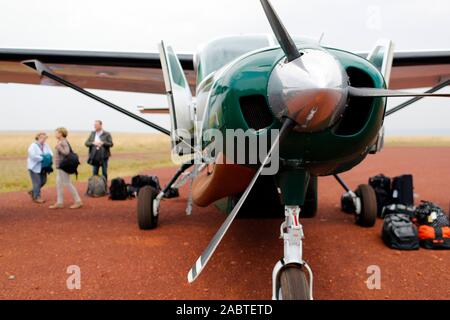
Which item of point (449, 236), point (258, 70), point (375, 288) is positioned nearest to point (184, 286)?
point (375, 288)

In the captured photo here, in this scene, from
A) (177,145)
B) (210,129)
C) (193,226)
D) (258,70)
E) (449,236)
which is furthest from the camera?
(193,226)

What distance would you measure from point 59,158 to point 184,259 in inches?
158

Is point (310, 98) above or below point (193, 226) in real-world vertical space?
above

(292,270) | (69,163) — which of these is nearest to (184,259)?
(292,270)

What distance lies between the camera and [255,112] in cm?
262

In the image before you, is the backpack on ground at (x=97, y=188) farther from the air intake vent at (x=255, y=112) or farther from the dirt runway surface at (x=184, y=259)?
the air intake vent at (x=255, y=112)

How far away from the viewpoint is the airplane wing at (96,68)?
6180 millimetres

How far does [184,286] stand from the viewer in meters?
3.93

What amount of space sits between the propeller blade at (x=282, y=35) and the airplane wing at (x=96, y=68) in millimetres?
4305

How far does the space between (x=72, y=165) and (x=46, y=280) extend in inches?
146

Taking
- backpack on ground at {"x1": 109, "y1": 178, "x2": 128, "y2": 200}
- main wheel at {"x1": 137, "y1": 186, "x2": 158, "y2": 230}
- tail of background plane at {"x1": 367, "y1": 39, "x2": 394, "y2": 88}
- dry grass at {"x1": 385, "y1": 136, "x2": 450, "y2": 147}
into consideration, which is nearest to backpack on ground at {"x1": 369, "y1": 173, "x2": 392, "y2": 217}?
tail of background plane at {"x1": 367, "y1": 39, "x2": 394, "y2": 88}

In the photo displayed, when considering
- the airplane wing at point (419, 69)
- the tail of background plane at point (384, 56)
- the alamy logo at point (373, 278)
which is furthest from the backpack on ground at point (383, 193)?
the tail of background plane at point (384, 56)

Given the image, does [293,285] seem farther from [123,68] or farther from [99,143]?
[99,143]
